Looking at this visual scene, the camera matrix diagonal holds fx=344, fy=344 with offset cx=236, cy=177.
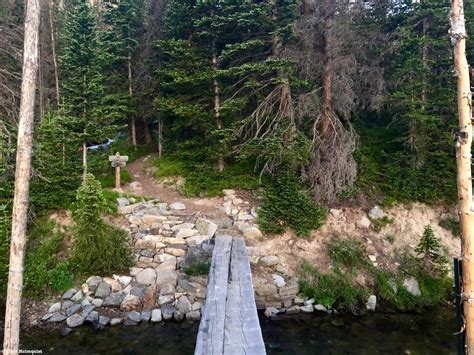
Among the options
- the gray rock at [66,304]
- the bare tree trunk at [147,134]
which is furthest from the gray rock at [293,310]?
the bare tree trunk at [147,134]

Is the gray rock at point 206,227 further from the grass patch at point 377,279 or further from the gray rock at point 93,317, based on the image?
the gray rock at point 93,317

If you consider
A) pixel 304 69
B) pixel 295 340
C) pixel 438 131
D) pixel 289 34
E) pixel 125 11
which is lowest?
pixel 295 340

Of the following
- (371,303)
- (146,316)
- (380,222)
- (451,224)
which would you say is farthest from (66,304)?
(451,224)

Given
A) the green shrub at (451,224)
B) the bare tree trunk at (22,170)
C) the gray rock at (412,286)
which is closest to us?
the bare tree trunk at (22,170)

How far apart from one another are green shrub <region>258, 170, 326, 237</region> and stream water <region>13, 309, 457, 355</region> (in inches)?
110

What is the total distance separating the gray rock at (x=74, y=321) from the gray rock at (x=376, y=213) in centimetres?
925

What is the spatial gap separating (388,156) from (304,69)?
14.6ft

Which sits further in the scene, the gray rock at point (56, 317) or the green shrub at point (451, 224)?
the green shrub at point (451, 224)

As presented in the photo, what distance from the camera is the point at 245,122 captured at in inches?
489

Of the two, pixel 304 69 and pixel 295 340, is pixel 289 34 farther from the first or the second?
pixel 295 340

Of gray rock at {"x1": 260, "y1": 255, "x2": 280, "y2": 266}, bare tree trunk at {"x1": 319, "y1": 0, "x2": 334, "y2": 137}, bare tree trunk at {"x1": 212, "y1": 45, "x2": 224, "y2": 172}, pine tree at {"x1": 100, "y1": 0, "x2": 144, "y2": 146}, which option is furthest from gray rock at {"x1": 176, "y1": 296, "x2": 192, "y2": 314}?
pine tree at {"x1": 100, "y1": 0, "x2": 144, "y2": 146}

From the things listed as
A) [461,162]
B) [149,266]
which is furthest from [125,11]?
[461,162]

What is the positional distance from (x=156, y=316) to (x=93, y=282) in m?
2.01

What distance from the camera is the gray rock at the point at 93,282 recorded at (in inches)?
361
